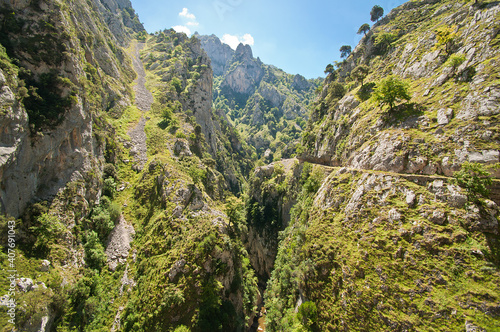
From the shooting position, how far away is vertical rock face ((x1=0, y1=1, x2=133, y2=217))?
19.9 metres

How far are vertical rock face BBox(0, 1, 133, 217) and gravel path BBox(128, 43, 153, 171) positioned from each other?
968 centimetres

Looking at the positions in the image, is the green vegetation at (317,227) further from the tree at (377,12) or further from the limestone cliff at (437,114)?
the tree at (377,12)

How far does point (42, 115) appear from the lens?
2411 centimetres

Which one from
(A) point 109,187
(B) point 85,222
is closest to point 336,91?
→ (A) point 109,187

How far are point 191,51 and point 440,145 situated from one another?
152356 millimetres

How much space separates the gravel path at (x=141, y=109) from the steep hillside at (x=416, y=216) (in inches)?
1607

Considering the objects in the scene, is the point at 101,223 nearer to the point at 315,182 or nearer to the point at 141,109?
the point at 315,182

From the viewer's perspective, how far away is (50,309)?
17562 millimetres

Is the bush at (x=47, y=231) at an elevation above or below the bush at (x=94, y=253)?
above

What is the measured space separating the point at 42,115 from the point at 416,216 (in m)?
47.2

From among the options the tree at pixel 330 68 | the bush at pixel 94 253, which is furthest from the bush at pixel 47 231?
the tree at pixel 330 68

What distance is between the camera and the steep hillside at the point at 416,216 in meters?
16.5

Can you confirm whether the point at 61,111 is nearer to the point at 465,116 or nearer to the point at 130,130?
the point at 130,130

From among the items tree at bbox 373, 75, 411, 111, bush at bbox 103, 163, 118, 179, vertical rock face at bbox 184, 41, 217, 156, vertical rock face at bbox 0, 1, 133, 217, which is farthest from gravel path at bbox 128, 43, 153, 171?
tree at bbox 373, 75, 411, 111
